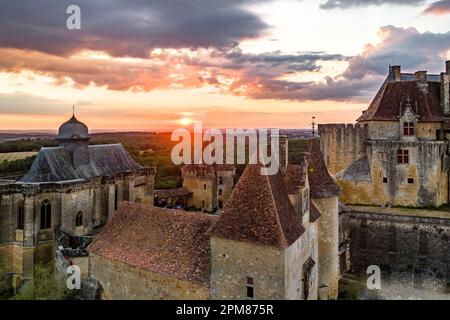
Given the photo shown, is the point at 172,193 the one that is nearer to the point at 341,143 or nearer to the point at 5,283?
the point at 341,143

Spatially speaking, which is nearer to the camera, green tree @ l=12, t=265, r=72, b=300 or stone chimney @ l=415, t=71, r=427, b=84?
green tree @ l=12, t=265, r=72, b=300

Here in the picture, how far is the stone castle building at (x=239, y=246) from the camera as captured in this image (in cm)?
1402

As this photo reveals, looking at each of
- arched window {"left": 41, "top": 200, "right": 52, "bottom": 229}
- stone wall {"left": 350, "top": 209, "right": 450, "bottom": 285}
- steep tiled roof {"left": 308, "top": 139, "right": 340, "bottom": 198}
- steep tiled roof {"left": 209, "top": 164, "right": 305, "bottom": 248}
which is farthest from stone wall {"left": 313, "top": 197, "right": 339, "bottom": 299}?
arched window {"left": 41, "top": 200, "right": 52, "bottom": 229}

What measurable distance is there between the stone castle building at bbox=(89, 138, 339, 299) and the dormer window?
15.8 meters

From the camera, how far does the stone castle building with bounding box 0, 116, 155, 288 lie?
26.3 m

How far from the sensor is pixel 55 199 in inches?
1077

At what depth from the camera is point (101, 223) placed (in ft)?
104

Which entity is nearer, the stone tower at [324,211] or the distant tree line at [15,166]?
the stone tower at [324,211]

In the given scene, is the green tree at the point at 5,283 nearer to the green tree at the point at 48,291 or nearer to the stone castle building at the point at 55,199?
the stone castle building at the point at 55,199

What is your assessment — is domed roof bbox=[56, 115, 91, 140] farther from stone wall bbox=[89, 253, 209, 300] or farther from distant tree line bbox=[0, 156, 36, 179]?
distant tree line bbox=[0, 156, 36, 179]

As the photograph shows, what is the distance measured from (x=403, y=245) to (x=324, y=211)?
12.1 meters

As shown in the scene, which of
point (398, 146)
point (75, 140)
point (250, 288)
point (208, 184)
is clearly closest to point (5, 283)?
point (75, 140)

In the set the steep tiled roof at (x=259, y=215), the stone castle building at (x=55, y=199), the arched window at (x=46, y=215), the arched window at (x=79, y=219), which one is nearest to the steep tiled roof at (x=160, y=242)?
the steep tiled roof at (x=259, y=215)
